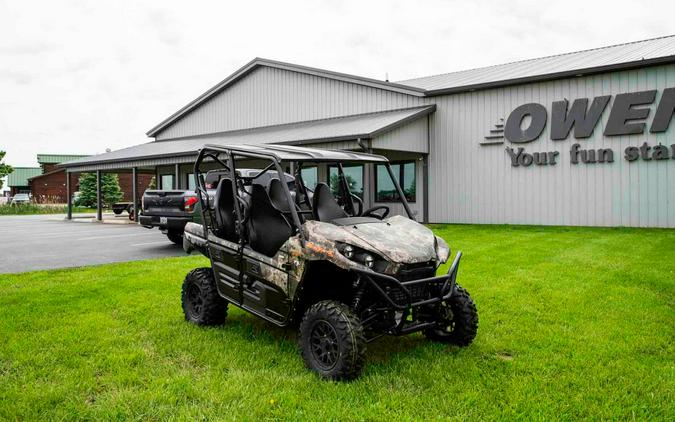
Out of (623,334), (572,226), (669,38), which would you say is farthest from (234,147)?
(669,38)

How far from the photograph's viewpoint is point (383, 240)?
4.03m

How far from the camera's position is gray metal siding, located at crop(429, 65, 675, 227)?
13.8 m

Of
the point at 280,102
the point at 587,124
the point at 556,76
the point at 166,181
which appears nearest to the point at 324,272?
the point at 587,124

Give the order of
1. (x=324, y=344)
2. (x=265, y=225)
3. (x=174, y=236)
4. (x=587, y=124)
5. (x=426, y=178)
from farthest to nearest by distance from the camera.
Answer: (x=426, y=178) → (x=587, y=124) → (x=174, y=236) → (x=265, y=225) → (x=324, y=344)

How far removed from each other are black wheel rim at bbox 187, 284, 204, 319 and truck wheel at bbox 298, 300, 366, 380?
175 cm

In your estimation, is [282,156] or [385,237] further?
[282,156]

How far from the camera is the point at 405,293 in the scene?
3779 millimetres

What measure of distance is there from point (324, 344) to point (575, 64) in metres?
15.1

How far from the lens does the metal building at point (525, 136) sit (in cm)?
1384

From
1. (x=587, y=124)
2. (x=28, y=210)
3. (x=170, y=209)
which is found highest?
(x=587, y=124)

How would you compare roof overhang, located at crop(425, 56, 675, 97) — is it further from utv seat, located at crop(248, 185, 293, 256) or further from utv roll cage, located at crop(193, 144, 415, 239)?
utv seat, located at crop(248, 185, 293, 256)

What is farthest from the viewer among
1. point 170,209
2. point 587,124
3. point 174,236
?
point 587,124

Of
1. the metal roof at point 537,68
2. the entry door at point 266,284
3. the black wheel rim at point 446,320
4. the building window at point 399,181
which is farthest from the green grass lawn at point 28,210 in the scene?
the black wheel rim at point 446,320

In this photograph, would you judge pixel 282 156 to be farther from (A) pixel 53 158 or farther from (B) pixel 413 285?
(A) pixel 53 158
